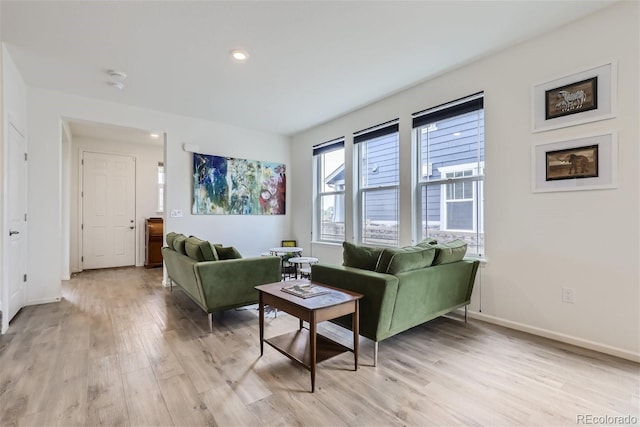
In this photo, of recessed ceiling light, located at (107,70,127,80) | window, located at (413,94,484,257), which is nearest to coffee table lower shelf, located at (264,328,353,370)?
window, located at (413,94,484,257)

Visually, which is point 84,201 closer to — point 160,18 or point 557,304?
point 160,18

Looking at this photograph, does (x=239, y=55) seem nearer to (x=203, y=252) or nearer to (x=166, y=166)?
→ (x=203, y=252)

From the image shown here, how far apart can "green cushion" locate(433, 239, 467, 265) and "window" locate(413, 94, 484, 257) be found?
0.45 m

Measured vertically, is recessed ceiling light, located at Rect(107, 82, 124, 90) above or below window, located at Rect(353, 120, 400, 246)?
above

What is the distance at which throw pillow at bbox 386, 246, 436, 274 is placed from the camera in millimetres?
2301

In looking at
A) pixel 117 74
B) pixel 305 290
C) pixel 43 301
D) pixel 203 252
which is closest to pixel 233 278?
pixel 203 252

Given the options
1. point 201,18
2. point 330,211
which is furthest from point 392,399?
point 330,211

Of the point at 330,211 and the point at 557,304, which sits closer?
the point at 557,304

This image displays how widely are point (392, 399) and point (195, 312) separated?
2.42m

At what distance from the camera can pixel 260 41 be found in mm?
2730

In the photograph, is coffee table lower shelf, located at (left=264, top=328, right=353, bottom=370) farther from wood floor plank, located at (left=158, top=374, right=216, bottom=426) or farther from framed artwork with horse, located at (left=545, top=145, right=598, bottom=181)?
framed artwork with horse, located at (left=545, top=145, right=598, bottom=181)

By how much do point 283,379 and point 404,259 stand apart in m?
1.20

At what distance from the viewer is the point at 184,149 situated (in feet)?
15.6

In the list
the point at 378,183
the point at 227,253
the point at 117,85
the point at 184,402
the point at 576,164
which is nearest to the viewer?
the point at 184,402
